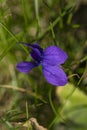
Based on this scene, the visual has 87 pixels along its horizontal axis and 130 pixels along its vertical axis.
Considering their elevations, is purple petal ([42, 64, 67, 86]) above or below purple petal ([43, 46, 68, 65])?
below

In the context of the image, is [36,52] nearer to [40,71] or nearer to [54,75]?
[54,75]

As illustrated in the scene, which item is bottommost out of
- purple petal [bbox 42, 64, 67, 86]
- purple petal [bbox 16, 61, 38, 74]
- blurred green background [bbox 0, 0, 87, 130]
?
blurred green background [bbox 0, 0, 87, 130]

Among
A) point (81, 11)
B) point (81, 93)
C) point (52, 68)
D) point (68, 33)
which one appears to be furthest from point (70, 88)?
point (81, 11)

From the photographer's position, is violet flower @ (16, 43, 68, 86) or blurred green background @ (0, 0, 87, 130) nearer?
violet flower @ (16, 43, 68, 86)

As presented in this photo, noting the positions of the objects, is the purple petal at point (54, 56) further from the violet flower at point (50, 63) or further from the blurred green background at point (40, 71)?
the blurred green background at point (40, 71)

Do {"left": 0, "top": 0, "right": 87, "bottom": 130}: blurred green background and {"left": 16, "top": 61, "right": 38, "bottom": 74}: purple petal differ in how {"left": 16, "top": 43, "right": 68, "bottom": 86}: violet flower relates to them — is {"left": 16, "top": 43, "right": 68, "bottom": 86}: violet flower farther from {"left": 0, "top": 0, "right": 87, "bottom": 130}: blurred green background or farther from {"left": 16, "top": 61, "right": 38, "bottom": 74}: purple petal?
{"left": 0, "top": 0, "right": 87, "bottom": 130}: blurred green background

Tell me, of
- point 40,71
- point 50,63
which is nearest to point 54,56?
point 50,63

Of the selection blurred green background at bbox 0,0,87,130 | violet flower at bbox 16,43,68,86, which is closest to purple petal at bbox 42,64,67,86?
violet flower at bbox 16,43,68,86

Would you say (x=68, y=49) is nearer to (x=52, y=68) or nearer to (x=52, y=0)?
(x=52, y=0)
